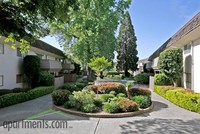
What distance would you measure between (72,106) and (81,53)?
18.6 m

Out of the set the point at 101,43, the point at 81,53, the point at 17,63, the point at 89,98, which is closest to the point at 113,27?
the point at 101,43

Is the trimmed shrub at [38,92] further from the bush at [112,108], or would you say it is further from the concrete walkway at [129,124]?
the bush at [112,108]

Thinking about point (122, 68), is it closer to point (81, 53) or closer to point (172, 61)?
point (81, 53)

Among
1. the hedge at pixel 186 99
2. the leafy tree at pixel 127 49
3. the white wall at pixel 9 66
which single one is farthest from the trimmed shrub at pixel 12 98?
the leafy tree at pixel 127 49

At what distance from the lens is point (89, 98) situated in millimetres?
11594

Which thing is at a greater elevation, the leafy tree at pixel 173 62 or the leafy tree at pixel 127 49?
the leafy tree at pixel 127 49

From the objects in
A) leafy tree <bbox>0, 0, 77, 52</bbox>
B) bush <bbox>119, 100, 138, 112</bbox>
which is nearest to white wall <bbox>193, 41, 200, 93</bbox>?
bush <bbox>119, 100, 138, 112</bbox>

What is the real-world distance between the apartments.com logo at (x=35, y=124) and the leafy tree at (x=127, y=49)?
109 feet

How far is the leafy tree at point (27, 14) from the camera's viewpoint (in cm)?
617

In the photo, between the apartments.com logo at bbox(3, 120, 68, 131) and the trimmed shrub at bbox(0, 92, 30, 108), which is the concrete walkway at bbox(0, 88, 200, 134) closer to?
the apartments.com logo at bbox(3, 120, 68, 131)

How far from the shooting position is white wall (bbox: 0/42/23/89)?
17344mm

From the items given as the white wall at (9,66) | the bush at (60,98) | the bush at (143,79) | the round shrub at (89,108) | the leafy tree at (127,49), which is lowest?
the round shrub at (89,108)

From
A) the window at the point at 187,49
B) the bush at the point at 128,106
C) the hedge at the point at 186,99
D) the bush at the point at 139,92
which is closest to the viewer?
the bush at the point at 128,106

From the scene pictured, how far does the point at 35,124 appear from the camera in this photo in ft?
28.1
